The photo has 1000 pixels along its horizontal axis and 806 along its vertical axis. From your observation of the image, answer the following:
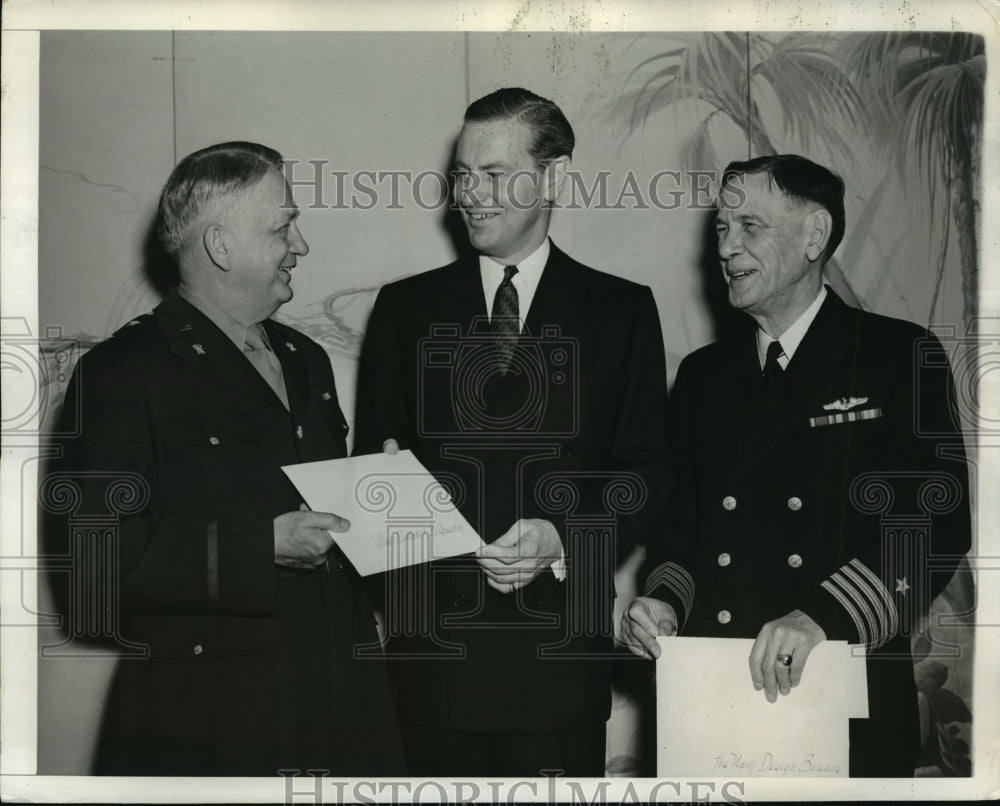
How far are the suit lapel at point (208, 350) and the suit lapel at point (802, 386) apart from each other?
1.10 meters

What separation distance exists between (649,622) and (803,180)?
1.12 meters

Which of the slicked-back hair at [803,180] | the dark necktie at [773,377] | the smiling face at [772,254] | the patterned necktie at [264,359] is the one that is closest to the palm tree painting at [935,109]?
the slicked-back hair at [803,180]

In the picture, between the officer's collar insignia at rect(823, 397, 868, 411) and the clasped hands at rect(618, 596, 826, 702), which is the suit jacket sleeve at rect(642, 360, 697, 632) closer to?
the clasped hands at rect(618, 596, 826, 702)

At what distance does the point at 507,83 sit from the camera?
7.93 feet

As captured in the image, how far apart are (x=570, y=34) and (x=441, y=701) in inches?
64.0

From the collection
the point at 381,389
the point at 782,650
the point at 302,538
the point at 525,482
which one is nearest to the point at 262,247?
the point at 381,389

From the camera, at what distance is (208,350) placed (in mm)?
2262

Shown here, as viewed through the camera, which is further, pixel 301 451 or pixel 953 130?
pixel 953 130

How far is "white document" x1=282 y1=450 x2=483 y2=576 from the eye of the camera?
231 cm

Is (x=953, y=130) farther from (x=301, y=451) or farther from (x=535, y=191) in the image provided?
(x=301, y=451)

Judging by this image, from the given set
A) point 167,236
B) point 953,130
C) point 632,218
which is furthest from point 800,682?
point 167,236
